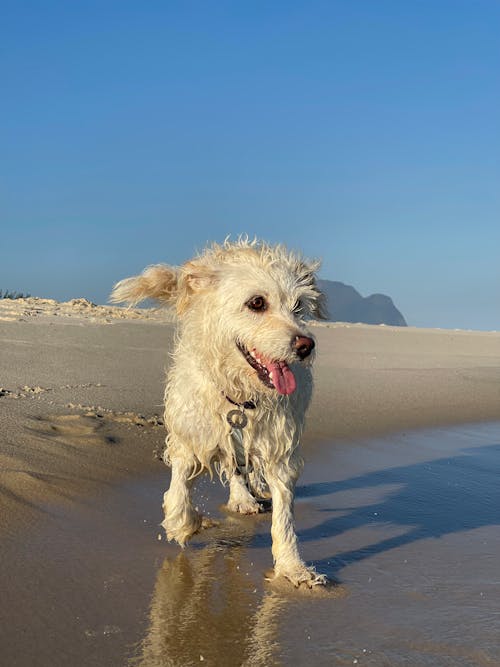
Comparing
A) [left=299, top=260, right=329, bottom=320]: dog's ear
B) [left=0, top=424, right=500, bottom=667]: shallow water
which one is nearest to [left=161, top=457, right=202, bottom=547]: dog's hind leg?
[left=0, top=424, right=500, bottom=667]: shallow water

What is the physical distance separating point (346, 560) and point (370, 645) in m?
1.41

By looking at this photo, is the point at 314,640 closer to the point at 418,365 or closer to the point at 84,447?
the point at 84,447

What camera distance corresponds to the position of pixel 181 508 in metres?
5.22

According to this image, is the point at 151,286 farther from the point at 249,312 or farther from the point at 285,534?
the point at 285,534

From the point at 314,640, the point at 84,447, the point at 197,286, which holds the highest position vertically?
the point at 197,286

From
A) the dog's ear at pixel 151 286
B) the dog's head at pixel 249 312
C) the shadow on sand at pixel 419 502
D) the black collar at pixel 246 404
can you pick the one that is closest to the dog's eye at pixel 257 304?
the dog's head at pixel 249 312

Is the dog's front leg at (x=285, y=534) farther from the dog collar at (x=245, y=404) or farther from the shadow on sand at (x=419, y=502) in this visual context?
the dog collar at (x=245, y=404)

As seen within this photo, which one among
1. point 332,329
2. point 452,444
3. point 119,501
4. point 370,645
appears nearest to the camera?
point 370,645

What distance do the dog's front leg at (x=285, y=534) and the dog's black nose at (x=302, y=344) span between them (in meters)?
0.92

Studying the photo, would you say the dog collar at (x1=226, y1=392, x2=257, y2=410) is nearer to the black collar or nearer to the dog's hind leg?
the black collar

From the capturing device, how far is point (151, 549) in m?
5.09

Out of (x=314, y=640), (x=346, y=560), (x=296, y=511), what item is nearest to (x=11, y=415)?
(x=296, y=511)

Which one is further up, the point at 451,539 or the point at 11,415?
the point at 11,415

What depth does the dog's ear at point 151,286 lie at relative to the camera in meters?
5.82
